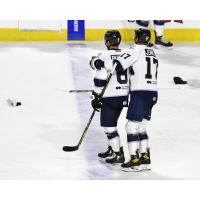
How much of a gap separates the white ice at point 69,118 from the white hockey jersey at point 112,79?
21.0 inches

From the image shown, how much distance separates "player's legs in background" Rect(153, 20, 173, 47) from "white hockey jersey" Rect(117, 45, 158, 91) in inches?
127

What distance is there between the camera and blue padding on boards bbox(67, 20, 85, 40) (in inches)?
336

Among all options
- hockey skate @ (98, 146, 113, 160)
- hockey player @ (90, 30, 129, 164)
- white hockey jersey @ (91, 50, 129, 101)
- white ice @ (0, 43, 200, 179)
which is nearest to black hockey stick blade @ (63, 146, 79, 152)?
white ice @ (0, 43, 200, 179)

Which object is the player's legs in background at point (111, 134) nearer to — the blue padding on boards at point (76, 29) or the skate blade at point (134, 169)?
the skate blade at point (134, 169)

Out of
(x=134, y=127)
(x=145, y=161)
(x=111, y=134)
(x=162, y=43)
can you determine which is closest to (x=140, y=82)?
(x=134, y=127)

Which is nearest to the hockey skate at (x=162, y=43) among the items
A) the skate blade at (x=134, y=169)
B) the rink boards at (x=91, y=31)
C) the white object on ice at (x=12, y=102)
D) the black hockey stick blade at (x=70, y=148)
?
the rink boards at (x=91, y=31)

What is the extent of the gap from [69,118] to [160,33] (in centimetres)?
247

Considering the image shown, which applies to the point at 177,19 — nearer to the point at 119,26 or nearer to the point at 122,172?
the point at 119,26

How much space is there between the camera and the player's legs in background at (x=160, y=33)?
8352mm

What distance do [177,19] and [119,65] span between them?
11.0ft

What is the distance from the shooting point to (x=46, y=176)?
5.21 meters

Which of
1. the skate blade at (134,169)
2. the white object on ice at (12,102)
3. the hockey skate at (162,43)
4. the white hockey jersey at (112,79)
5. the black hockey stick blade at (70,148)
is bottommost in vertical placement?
the skate blade at (134,169)

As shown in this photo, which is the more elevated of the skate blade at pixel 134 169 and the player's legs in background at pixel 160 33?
the player's legs in background at pixel 160 33

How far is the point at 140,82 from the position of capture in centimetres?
515
